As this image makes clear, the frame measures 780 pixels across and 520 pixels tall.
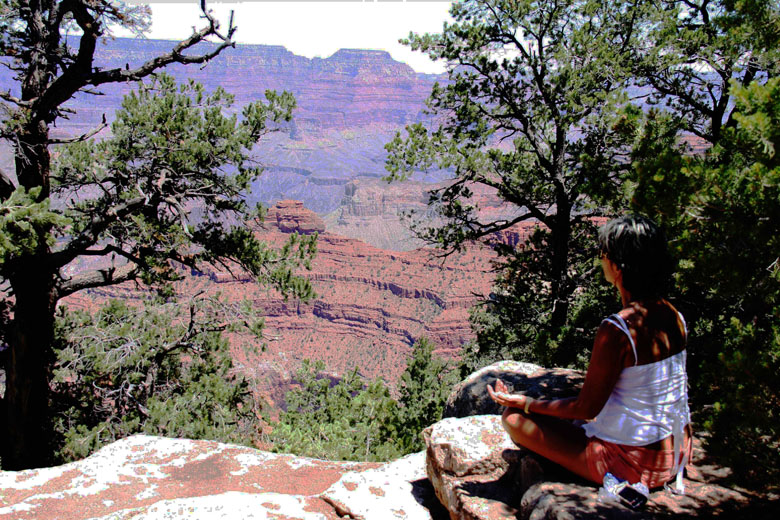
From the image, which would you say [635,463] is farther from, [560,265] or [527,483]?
[560,265]

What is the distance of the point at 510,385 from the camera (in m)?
4.92

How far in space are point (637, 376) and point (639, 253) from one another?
0.58 metres

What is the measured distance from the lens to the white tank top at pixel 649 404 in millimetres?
2500

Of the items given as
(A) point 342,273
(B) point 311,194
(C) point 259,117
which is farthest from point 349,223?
(C) point 259,117

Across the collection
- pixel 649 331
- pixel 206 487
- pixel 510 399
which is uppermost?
pixel 649 331

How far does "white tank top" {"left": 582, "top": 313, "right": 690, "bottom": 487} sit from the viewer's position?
250 centimetres

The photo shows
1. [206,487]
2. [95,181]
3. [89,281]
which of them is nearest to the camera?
[206,487]

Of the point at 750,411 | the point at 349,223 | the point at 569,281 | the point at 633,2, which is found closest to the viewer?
the point at 750,411

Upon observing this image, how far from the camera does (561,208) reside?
8.70 metres

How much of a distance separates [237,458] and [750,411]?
169 inches

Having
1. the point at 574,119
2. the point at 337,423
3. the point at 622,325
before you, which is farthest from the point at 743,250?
the point at 337,423

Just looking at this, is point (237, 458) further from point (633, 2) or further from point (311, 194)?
point (311, 194)

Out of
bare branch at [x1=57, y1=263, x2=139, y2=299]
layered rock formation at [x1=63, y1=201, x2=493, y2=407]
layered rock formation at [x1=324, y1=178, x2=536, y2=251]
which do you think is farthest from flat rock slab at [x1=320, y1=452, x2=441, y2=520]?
layered rock formation at [x1=324, y1=178, x2=536, y2=251]

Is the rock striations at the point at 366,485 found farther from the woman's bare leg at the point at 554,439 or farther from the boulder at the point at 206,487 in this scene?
the woman's bare leg at the point at 554,439
